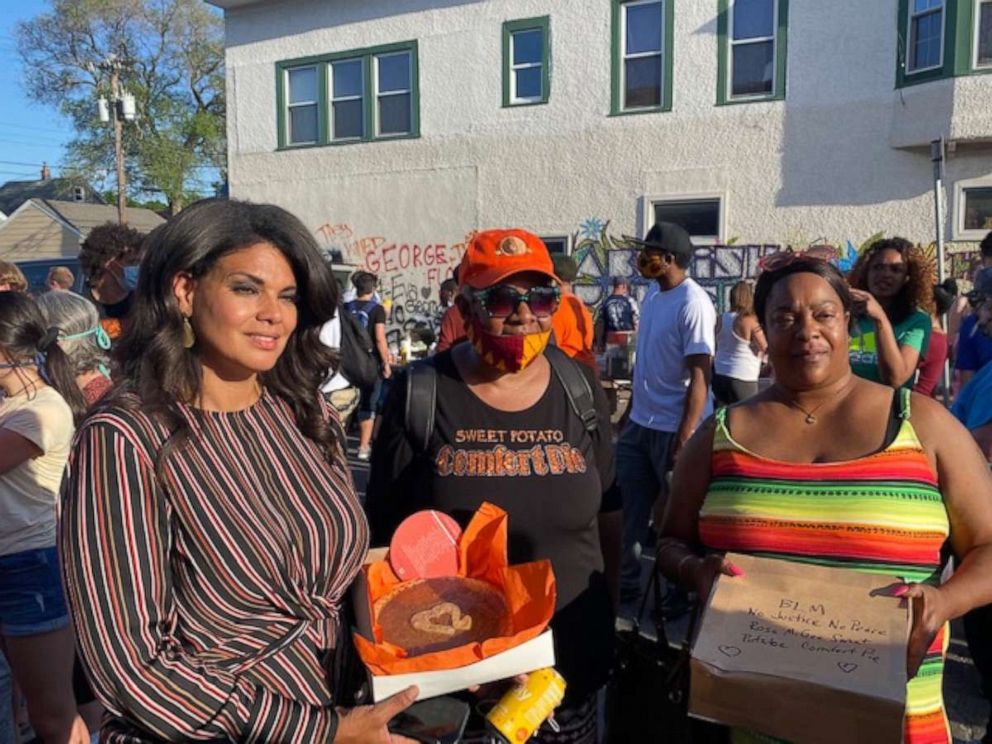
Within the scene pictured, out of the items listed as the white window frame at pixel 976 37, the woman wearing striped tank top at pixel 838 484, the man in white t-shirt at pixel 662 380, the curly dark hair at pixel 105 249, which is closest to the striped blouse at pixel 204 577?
the woman wearing striped tank top at pixel 838 484

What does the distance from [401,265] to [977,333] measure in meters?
11.3

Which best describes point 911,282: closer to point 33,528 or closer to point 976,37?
point 33,528

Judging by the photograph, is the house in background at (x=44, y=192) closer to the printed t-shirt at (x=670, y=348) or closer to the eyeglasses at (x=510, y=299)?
the printed t-shirt at (x=670, y=348)

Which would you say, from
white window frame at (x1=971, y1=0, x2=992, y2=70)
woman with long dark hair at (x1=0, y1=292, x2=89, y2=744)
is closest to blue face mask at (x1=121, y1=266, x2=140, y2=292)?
woman with long dark hair at (x1=0, y1=292, x2=89, y2=744)

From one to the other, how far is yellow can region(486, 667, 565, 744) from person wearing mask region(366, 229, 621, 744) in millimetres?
375

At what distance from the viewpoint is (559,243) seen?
13.4 meters

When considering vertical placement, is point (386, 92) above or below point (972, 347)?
above

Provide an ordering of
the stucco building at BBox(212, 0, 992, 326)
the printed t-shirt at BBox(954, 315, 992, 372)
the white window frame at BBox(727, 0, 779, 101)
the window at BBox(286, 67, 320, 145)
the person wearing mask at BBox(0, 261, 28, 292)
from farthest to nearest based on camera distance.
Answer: the window at BBox(286, 67, 320, 145) → the white window frame at BBox(727, 0, 779, 101) → the stucco building at BBox(212, 0, 992, 326) → the person wearing mask at BBox(0, 261, 28, 292) → the printed t-shirt at BBox(954, 315, 992, 372)

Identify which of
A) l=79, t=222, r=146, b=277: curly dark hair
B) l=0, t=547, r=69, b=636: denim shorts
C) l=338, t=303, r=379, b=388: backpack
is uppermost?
l=79, t=222, r=146, b=277: curly dark hair

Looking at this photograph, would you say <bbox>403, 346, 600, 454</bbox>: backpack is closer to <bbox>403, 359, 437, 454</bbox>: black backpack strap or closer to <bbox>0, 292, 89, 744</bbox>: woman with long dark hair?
<bbox>403, 359, 437, 454</bbox>: black backpack strap

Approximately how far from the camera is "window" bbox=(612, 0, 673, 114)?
39.9 feet

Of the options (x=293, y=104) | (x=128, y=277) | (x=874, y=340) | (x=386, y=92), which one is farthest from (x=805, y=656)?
(x=293, y=104)

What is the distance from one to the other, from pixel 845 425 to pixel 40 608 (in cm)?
275

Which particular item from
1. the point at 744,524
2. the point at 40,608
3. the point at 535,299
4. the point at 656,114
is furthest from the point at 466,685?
the point at 656,114
